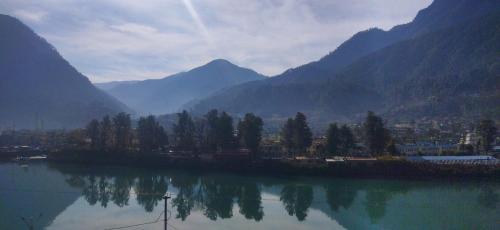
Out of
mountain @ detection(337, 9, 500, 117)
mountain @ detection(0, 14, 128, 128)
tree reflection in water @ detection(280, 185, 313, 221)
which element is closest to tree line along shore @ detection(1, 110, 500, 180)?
tree reflection in water @ detection(280, 185, 313, 221)

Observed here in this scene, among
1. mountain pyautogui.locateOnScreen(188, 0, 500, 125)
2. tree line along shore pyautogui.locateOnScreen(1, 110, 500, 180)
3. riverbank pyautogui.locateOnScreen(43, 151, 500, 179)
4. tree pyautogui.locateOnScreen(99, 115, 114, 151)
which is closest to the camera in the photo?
riverbank pyautogui.locateOnScreen(43, 151, 500, 179)

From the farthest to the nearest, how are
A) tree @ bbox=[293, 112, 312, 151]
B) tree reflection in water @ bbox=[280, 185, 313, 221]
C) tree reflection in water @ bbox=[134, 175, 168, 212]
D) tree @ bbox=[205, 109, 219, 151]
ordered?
1. tree @ bbox=[205, 109, 219, 151]
2. tree @ bbox=[293, 112, 312, 151]
3. tree reflection in water @ bbox=[134, 175, 168, 212]
4. tree reflection in water @ bbox=[280, 185, 313, 221]

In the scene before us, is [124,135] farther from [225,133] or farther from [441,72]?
[441,72]

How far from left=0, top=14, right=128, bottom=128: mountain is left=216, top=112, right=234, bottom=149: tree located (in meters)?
67.3

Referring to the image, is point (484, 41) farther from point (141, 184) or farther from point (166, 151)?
point (141, 184)

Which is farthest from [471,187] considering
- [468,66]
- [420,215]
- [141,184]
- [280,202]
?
[468,66]

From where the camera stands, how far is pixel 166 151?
42.9 m

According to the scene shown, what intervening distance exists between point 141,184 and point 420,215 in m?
17.8

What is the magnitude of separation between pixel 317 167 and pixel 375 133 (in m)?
6.38

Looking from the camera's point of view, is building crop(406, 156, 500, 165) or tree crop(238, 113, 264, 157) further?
tree crop(238, 113, 264, 157)

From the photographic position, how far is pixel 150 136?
42438 mm

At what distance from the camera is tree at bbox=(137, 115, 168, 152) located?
139ft

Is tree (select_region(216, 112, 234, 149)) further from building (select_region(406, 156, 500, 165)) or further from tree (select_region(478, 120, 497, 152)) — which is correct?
tree (select_region(478, 120, 497, 152))

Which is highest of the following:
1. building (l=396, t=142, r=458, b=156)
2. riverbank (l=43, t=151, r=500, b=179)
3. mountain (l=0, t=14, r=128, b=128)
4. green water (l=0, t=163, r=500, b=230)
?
mountain (l=0, t=14, r=128, b=128)
